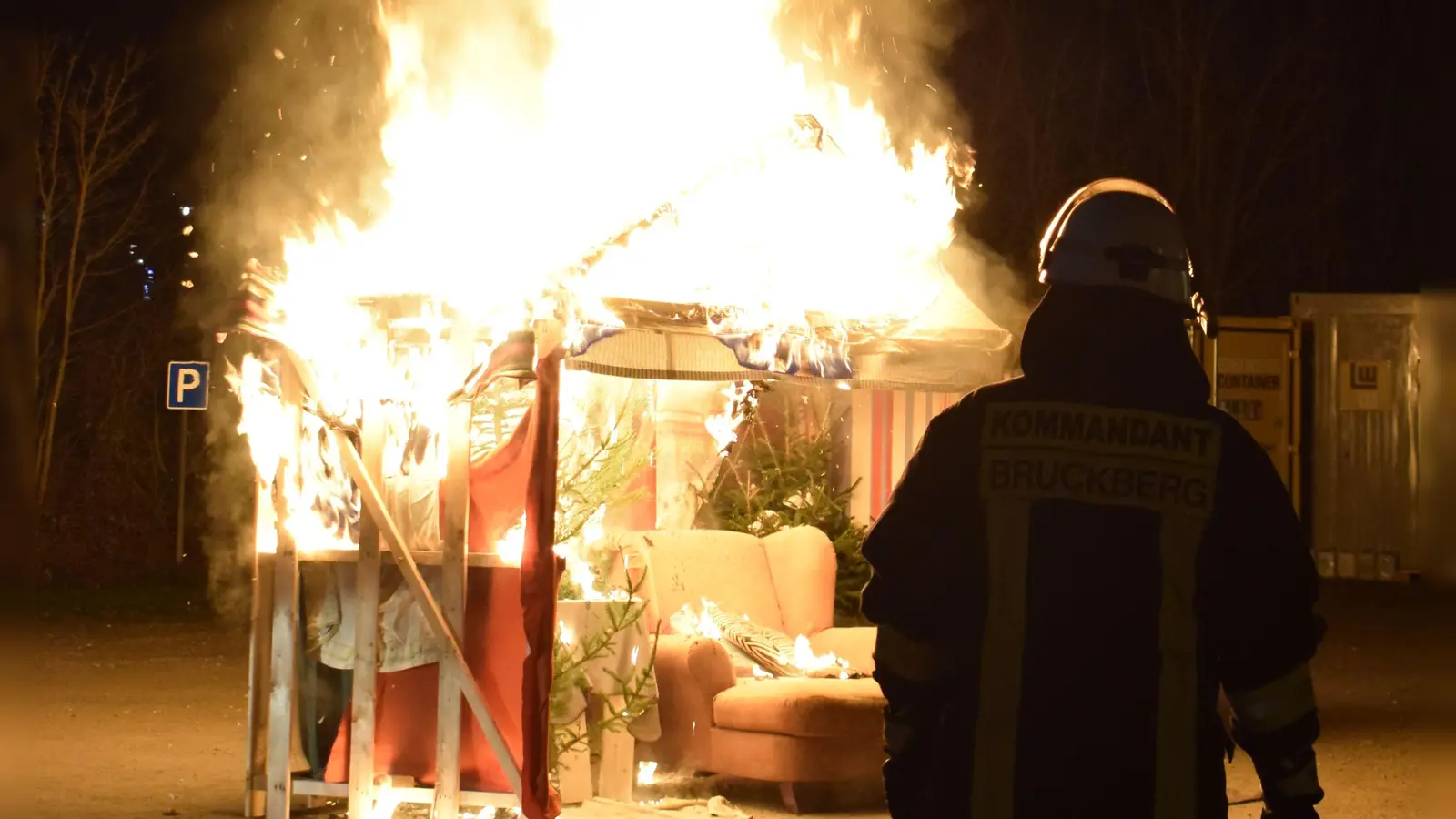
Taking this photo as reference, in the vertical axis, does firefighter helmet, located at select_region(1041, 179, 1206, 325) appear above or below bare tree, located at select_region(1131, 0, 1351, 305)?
below

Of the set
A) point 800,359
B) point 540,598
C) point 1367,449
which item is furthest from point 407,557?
point 1367,449

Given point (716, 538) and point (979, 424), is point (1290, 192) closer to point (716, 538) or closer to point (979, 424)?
point (716, 538)

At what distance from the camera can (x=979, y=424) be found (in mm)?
3141

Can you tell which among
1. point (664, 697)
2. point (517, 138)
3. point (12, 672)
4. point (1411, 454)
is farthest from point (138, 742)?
point (1411, 454)

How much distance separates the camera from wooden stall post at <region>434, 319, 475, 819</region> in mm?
6641

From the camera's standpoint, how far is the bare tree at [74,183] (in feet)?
63.1

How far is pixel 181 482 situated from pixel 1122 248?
1816 cm

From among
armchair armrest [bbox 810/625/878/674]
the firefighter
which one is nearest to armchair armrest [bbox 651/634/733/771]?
armchair armrest [bbox 810/625/878/674]

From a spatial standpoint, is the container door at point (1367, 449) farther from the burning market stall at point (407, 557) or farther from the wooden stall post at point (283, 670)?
the wooden stall post at point (283, 670)

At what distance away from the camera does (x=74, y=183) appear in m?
19.7

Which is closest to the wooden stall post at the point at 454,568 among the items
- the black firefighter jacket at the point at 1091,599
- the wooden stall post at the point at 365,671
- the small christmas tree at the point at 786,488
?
the wooden stall post at the point at 365,671

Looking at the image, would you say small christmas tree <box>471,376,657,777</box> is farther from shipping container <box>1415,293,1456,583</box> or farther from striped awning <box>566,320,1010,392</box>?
shipping container <box>1415,293,1456,583</box>

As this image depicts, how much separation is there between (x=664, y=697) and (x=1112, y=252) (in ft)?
17.6

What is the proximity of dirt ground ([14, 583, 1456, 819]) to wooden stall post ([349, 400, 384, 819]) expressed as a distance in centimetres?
111
